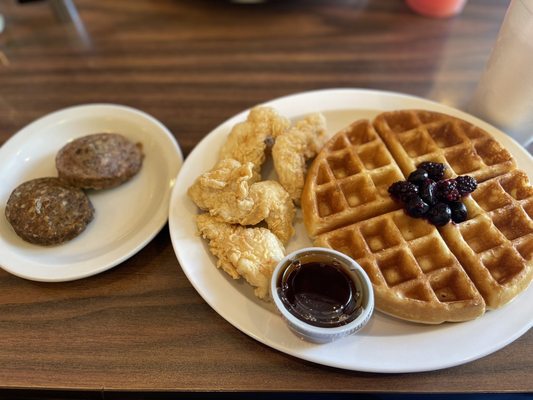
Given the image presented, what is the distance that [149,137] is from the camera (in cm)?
209

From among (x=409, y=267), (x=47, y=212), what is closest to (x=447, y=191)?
(x=409, y=267)

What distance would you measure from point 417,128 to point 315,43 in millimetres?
1155

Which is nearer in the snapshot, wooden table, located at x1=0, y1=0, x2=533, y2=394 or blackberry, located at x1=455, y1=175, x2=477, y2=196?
wooden table, located at x1=0, y1=0, x2=533, y2=394

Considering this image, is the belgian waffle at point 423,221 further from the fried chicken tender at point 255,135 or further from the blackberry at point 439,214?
the fried chicken tender at point 255,135

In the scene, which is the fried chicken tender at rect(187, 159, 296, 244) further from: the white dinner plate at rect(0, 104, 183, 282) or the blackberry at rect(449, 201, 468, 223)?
the blackberry at rect(449, 201, 468, 223)

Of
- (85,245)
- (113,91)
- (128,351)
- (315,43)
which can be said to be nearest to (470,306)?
(128,351)

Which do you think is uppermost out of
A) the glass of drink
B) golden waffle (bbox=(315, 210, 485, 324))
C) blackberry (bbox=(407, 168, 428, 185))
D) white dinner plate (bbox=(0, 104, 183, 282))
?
the glass of drink

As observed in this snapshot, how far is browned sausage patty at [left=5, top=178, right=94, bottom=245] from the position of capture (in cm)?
167

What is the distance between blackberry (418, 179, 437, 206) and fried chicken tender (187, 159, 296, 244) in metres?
0.52

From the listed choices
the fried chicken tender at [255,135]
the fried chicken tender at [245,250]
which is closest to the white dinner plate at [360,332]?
the fried chicken tender at [245,250]

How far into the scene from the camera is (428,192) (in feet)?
5.25

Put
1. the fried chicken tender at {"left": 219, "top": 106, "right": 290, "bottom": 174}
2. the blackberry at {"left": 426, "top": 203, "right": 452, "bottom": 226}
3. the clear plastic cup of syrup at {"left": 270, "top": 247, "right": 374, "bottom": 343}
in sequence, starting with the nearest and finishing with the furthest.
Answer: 1. the clear plastic cup of syrup at {"left": 270, "top": 247, "right": 374, "bottom": 343}
2. the blackberry at {"left": 426, "top": 203, "right": 452, "bottom": 226}
3. the fried chicken tender at {"left": 219, "top": 106, "right": 290, "bottom": 174}

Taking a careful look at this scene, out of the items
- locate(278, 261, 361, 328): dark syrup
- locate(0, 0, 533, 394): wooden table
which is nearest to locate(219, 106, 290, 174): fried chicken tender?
locate(0, 0, 533, 394): wooden table

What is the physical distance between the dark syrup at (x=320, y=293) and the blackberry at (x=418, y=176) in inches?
20.0
